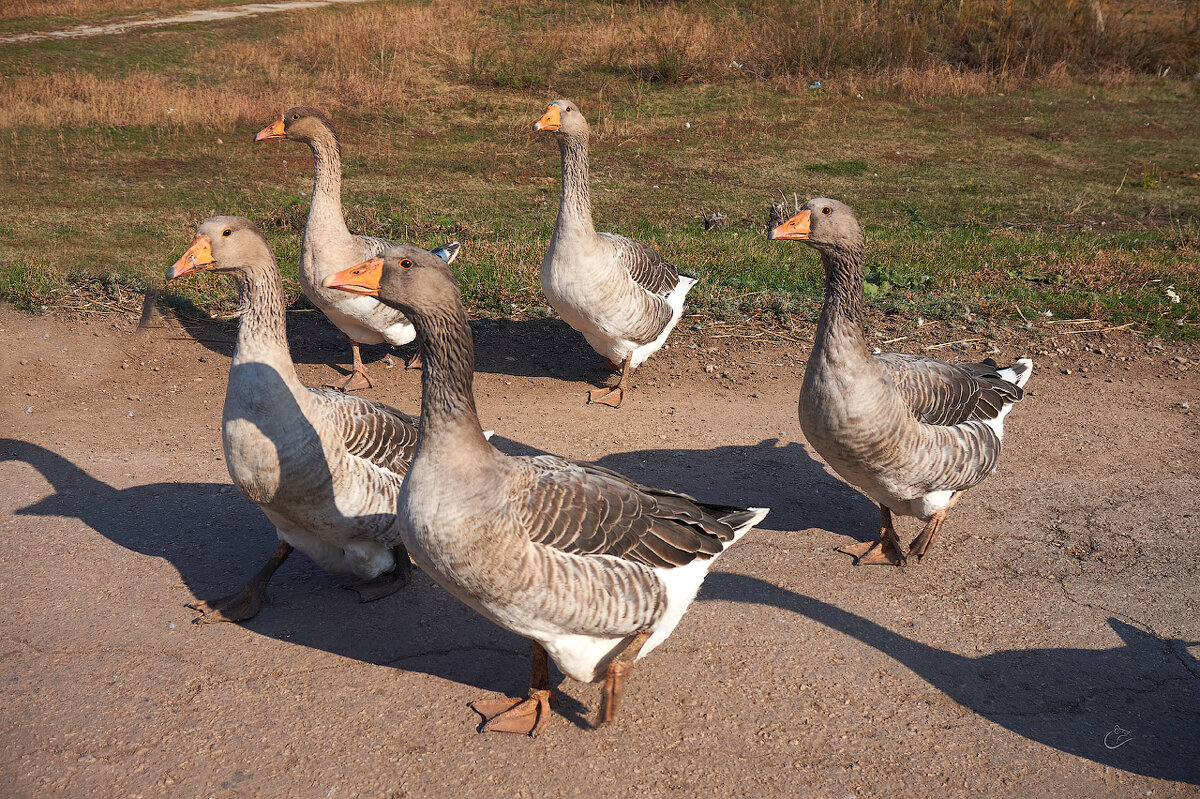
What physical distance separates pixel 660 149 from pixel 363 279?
11415mm

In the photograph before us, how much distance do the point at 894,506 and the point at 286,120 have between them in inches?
197

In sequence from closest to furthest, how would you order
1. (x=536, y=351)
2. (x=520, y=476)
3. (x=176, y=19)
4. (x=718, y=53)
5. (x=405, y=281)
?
(x=405, y=281)
(x=520, y=476)
(x=536, y=351)
(x=718, y=53)
(x=176, y=19)

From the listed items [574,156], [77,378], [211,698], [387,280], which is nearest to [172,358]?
[77,378]

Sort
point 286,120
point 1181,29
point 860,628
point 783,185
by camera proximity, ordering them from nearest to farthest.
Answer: point 860,628, point 286,120, point 783,185, point 1181,29

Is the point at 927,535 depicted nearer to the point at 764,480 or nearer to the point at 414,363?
the point at 764,480

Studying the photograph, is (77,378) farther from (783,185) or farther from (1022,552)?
(783,185)

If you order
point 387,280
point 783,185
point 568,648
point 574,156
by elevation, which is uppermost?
point 387,280

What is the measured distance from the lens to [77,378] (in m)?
6.67

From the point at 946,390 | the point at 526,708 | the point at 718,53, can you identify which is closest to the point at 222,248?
the point at 526,708

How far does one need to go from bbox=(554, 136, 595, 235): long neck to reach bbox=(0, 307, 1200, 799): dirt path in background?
4.76ft

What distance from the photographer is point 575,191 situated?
260 inches

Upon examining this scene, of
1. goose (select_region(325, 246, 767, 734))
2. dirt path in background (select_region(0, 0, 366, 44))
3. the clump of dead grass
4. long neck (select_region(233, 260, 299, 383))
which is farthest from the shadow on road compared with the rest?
dirt path in background (select_region(0, 0, 366, 44))

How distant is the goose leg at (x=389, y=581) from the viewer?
446cm

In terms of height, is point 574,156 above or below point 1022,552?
above
